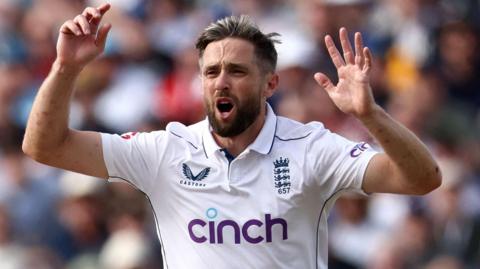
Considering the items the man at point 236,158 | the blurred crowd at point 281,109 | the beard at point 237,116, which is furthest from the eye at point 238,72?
the blurred crowd at point 281,109

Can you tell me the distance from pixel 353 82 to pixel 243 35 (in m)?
0.66

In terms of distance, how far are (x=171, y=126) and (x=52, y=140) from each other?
630 millimetres

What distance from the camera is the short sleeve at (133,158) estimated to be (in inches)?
202

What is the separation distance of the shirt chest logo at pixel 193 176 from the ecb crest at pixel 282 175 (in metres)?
0.30

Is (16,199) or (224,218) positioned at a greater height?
(224,218)

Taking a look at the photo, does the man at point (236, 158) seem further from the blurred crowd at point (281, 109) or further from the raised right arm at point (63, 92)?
→ the blurred crowd at point (281, 109)

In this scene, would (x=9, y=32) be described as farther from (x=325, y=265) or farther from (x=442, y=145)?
(x=325, y=265)

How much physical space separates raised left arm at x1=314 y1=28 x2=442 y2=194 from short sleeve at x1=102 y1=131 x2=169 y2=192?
2.73ft

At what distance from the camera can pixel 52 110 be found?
4852 mm

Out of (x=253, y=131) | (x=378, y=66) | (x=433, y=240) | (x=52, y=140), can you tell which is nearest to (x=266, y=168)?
(x=253, y=131)

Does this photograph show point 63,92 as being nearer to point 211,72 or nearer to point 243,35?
point 211,72

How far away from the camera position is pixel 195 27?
10.2m

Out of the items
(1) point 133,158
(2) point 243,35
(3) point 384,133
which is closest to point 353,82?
(3) point 384,133

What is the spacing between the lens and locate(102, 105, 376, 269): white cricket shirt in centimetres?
497
